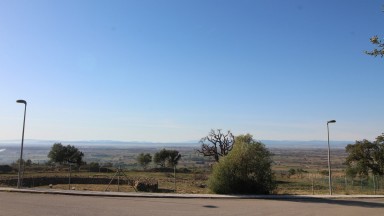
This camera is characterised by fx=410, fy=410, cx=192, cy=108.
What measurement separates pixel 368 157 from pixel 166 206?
1480 inches

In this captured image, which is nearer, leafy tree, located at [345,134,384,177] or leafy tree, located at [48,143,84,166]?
leafy tree, located at [345,134,384,177]

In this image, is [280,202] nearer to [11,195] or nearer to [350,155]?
[11,195]

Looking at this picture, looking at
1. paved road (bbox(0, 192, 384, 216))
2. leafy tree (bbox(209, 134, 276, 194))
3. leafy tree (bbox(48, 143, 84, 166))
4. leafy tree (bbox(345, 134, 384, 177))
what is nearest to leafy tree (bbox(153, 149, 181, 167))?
leafy tree (bbox(48, 143, 84, 166))

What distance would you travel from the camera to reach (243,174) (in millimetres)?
27344

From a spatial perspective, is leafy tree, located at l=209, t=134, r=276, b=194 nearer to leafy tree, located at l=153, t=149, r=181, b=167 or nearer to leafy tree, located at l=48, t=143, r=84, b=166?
leafy tree, located at l=48, t=143, r=84, b=166

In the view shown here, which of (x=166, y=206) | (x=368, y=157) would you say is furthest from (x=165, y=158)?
(x=166, y=206)

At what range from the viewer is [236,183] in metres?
27.1

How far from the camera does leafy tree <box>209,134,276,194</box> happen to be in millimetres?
27078

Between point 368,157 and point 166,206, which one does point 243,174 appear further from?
point 368,157

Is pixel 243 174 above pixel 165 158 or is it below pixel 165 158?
below

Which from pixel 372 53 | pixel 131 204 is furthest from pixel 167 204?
pixel 372 53

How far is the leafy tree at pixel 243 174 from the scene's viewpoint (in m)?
27.1

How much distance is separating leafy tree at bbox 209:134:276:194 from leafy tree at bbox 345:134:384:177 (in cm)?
2618

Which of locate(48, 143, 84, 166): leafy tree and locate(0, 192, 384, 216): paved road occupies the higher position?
locate(48, 143, 84, 166): leafy tree
